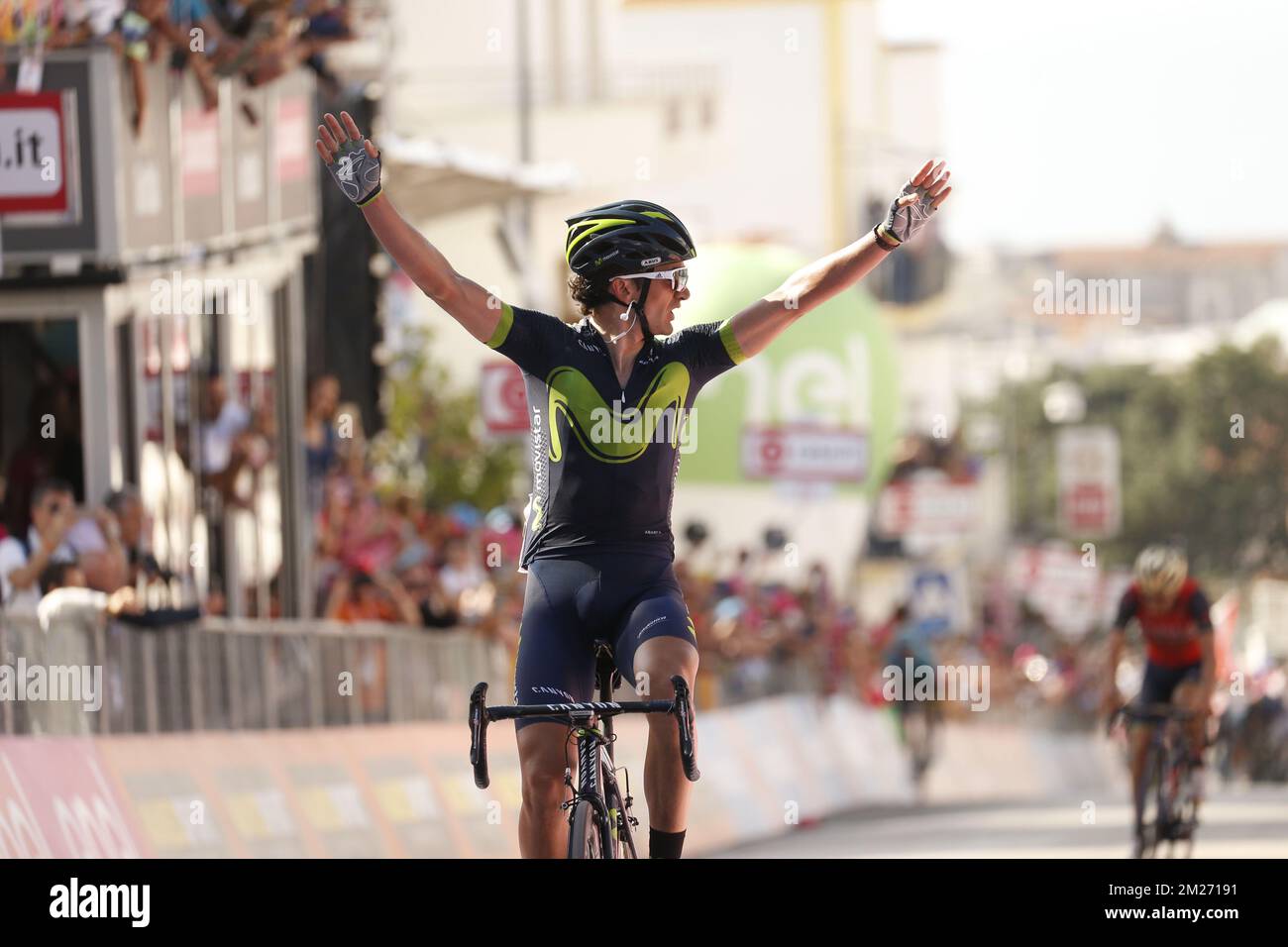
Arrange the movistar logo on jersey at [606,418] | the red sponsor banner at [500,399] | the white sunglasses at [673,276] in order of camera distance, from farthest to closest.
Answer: the red sponsor banner at [500,399], the white sunglasses at [673,276], the movistar logo on jersey at [606,418]

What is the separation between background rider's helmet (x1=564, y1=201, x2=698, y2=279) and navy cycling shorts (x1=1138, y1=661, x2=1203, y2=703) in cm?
696

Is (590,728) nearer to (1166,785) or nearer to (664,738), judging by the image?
(664,738)

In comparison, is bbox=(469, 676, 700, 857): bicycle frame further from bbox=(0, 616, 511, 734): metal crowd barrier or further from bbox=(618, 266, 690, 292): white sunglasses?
bbox=(0, 616, 511, 734): metal crowd barrier

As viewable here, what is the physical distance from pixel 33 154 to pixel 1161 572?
609 centimetres

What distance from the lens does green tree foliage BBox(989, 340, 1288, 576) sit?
72.2 meters

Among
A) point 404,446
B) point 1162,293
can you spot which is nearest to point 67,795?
point 404,446

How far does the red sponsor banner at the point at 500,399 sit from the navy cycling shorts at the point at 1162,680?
28.3 ft

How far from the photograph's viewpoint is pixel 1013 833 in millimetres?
18469

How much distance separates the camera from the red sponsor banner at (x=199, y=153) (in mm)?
15508

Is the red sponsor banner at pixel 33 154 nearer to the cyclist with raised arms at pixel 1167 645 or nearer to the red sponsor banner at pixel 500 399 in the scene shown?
the cyclist with raised arms at pixel 1167 645

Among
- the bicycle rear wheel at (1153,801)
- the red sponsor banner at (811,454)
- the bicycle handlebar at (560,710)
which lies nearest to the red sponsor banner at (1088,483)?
the red sponsor banner at (811,454)

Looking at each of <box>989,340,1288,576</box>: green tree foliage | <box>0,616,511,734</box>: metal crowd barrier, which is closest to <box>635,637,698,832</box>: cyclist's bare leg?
<box>0,616,511,734</box>: metal crowd barrier
